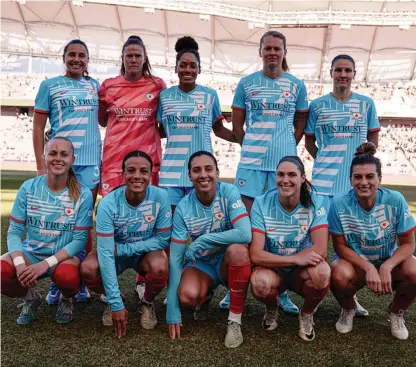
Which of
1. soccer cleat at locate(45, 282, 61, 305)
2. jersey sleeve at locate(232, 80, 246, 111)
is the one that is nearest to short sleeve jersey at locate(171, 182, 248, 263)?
jersey sleeve at locate(232, 80, 246, 111)

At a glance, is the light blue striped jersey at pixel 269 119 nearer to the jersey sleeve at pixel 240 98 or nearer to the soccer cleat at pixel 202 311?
the jersey sleeve at pixel 240 98

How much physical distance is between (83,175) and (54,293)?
2.94ft

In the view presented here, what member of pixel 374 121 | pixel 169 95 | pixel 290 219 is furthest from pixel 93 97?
pixel 374 121

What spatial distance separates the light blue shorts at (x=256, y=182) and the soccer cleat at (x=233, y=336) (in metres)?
1.14

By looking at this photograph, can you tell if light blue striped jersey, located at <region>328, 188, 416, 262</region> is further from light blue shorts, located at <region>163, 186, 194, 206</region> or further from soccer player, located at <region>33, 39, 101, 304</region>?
soccer player, located at <region>33, 39, 101, 304</region>

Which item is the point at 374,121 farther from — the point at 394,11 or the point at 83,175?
the point at 394,11

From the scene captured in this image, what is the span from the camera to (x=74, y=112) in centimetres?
355

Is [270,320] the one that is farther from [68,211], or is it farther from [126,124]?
[126,124]

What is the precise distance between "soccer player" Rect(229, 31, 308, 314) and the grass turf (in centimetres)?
104

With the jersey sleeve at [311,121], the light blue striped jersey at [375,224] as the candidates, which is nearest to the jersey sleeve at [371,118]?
the jersey sleeve at [311,121]

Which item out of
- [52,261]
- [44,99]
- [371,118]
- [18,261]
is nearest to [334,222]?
[371,118]

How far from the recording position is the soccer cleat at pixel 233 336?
8.84ft

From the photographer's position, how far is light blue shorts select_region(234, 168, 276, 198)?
11.9 ft

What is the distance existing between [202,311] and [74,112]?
5.73 feet
